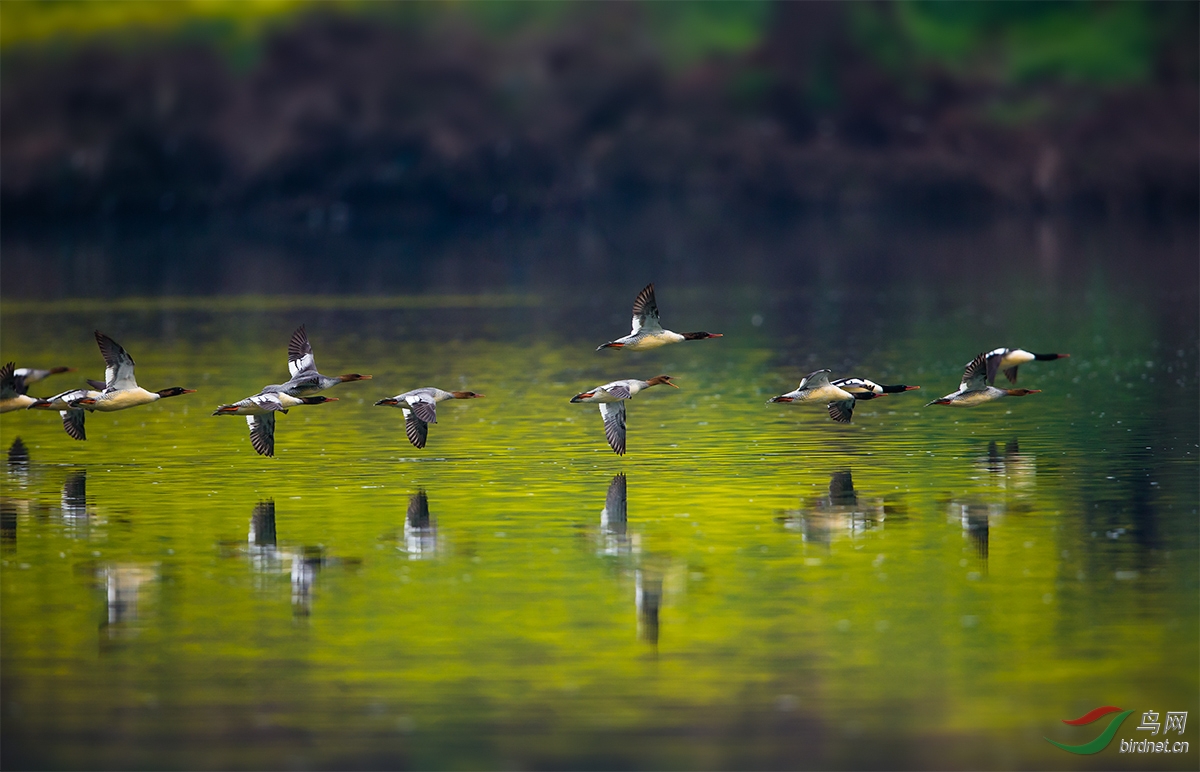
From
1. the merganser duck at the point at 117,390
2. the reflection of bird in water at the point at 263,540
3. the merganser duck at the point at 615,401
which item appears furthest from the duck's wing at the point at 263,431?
the merganser duck at the point at 615,401

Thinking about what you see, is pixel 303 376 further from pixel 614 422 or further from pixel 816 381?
pixel 816 381

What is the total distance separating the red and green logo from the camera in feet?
58.9

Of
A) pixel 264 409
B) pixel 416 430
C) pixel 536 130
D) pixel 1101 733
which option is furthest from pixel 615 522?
pixel 536 130

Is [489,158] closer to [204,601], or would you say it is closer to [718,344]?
[718,344]

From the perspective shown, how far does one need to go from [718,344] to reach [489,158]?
91.4m

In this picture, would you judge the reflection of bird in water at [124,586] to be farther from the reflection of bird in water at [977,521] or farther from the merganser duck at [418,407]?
the reflection of bird in water at [977,521]

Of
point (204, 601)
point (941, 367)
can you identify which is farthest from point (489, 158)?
point (204, 601)

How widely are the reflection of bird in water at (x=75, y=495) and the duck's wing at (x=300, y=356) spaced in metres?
3.85

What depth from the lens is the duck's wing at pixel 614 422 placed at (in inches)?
1209

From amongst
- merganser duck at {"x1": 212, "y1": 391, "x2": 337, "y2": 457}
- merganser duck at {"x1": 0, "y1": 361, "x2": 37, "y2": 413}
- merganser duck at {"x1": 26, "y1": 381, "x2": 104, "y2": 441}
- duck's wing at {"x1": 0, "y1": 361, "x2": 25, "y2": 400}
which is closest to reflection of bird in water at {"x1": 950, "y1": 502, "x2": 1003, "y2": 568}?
merganser duck at {"x1": 212, "y1": 391, "x2": 337, "y2": 457}

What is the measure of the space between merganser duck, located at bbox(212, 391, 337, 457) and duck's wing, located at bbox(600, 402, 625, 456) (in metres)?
4.27

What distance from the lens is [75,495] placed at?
1198 inches

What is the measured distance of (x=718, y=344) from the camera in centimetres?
5766

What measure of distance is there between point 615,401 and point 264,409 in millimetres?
5516
